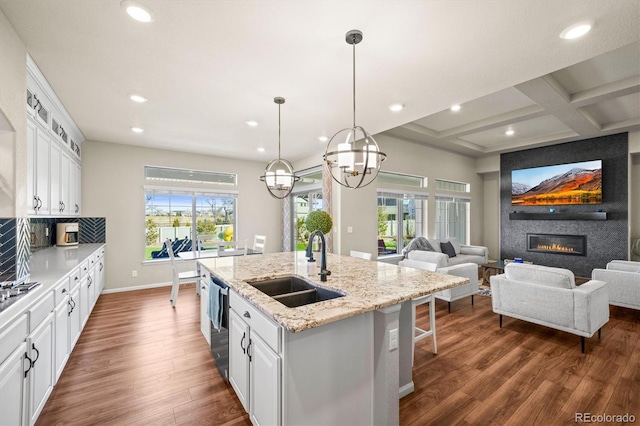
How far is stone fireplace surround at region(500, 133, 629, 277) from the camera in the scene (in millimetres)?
5691

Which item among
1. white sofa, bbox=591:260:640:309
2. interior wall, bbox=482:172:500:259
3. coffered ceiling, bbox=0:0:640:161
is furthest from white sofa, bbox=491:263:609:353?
interior wall, bbox=482:172:500:259

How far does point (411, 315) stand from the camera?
221cm

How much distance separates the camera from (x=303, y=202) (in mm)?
6680

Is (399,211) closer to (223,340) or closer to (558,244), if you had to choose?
(558,244)

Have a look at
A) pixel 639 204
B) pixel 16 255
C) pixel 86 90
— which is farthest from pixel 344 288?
pixel 639 204

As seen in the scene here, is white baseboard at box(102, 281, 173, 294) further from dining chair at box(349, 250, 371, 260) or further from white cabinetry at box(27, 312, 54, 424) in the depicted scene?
dining chair at box(349, 250, 371, 260)

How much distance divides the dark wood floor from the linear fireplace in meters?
3.13

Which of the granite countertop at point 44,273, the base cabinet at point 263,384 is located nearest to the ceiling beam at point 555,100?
the base cabinet at point 263,384

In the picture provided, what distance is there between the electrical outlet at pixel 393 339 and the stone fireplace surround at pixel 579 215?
6699 mm

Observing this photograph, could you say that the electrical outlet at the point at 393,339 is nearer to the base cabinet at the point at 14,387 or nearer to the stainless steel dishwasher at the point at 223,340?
the stainless steel dishwasher at the point at 223,340

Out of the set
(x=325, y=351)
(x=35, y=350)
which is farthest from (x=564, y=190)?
(x=35, y=350)

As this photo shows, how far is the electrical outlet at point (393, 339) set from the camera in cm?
173

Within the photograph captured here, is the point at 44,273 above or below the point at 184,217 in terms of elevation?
below

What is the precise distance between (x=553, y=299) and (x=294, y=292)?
2800 millimetres
